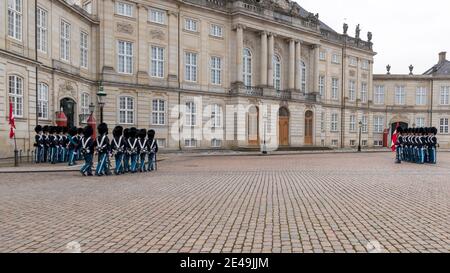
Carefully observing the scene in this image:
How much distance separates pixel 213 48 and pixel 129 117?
11943 mm

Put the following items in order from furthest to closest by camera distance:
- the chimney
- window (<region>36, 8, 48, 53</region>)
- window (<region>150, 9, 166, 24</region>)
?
1. the chimney
2. window (<region>150, 9, 166, 24</region>)
3. window (<region>36, 8, 48, 53</region>)

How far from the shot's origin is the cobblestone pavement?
5.80 meters

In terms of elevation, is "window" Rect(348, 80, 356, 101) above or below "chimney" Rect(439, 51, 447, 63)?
below

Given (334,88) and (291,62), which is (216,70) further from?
(334,88)

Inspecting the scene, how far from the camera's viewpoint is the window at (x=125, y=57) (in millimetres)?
33250

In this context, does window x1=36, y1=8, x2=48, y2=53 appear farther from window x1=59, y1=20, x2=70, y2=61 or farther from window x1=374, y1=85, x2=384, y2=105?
window x1=374, y1=85, x2=384, y2=105

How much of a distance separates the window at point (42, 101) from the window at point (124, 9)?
35.8ft

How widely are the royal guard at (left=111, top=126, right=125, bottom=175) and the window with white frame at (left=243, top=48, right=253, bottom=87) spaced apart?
27342mm

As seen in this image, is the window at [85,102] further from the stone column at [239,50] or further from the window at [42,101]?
the stone column at [239,50]

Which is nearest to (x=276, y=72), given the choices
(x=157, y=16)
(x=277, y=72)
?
(x=277, y=72)

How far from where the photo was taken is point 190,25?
37.6 meters

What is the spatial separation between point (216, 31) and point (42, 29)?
18810mm

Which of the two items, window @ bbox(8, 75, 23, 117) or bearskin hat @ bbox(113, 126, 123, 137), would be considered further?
window @ bbox(8, 75, 23, 117)

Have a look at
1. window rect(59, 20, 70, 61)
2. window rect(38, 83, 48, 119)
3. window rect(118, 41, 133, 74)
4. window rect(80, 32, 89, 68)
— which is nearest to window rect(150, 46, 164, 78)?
window rect(118, 41, 133, 74)
